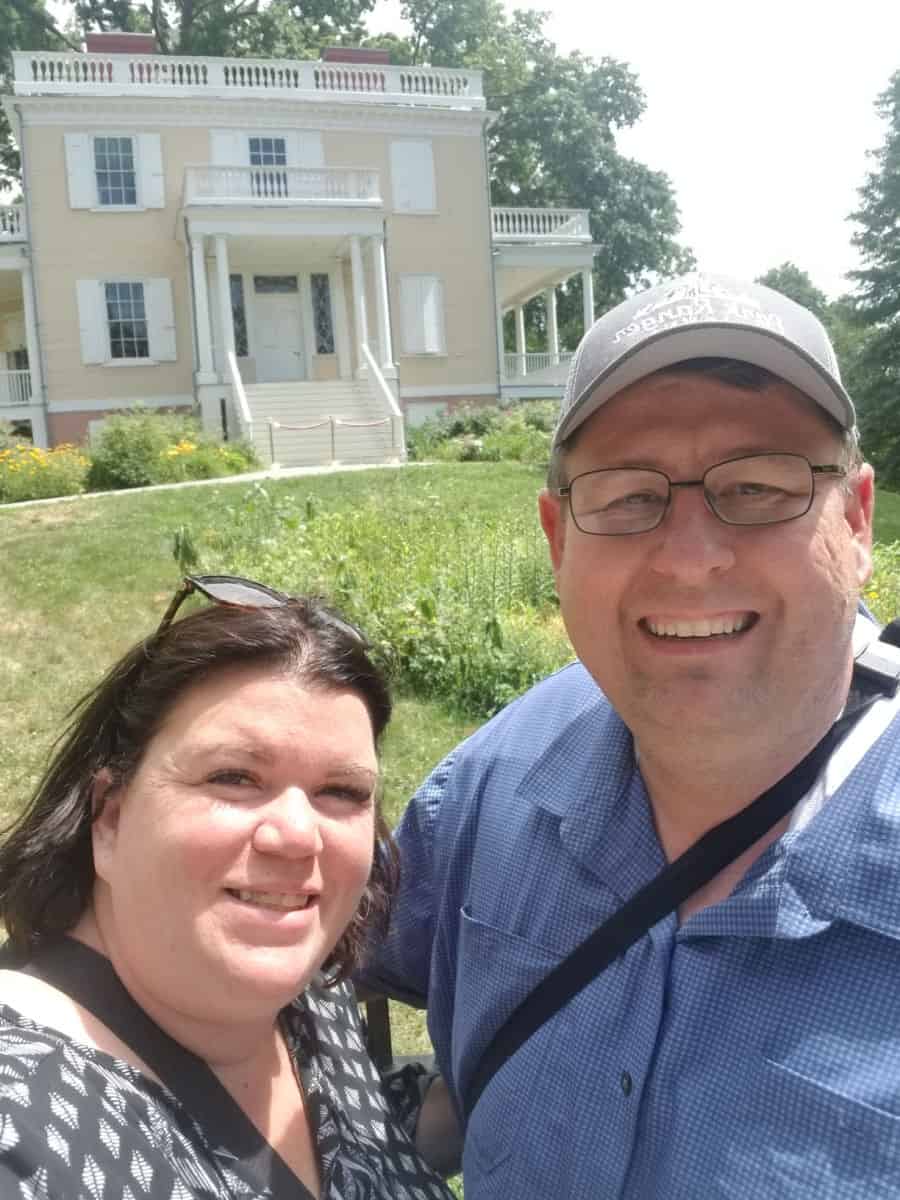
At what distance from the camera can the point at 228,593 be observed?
2.02 metres

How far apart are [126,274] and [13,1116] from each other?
83.0 feet

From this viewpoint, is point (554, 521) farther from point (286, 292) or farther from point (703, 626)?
point (286, 292)

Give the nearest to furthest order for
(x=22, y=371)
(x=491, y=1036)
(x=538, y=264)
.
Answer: (x=491, y=1036), (x=22, y=371), (x=538, y=264)

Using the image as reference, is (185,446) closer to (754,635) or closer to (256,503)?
(256,503)

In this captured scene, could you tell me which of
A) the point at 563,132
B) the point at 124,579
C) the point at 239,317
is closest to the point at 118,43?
the point at 239,317

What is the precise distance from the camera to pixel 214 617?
6.38 ft

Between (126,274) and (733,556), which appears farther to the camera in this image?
(126,274)

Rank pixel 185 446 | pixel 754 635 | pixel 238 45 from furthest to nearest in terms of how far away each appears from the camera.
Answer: pixel 238 45 < pixel 185 446 < pixel 754 635

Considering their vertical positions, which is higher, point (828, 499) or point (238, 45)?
point (238, 45)

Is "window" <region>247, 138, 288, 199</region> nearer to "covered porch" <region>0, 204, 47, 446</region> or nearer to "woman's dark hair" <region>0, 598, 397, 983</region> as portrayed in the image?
"covered porch" <region>0, 204, 47, 446</region>

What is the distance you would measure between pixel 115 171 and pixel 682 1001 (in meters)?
26.0

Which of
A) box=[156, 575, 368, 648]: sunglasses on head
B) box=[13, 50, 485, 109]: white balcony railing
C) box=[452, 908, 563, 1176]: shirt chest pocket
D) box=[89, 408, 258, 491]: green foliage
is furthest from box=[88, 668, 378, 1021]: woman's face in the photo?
box=[13, 50, 485, 109]: white balcony railing

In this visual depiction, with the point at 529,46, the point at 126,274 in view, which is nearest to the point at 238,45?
the point at 529,46

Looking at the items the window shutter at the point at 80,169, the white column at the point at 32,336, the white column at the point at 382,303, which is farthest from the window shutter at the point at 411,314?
the white column at the point at 32,336
